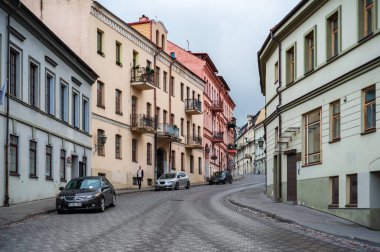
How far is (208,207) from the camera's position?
25.0m

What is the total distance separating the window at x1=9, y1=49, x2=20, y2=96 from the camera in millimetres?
24078

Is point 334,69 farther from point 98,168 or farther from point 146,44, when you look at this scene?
point 146,44

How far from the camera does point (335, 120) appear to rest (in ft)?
69.8

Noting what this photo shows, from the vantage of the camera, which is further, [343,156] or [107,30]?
[107,30]

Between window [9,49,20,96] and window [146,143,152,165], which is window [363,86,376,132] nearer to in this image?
window [9,49,20,96]

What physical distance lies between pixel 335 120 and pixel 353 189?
309 cm

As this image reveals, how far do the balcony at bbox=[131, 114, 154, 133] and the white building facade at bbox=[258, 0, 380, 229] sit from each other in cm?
1561

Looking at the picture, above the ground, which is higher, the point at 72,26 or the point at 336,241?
the point at 72,26

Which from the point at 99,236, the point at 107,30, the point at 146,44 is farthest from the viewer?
the point at 146,44

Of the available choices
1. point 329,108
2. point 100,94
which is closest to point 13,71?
point 329,108

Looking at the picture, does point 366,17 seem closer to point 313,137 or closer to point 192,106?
point 313,137

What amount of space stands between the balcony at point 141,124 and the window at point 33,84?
16.4 m

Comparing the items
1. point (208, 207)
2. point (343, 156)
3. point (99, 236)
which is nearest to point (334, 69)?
point (343, 156)

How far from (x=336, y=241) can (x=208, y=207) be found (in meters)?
11.1
